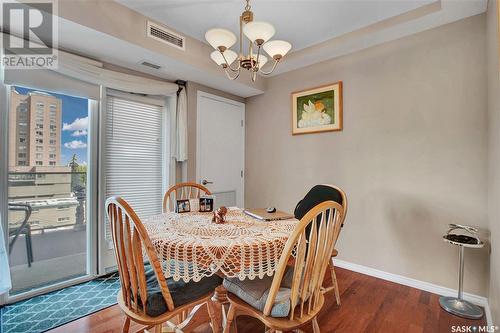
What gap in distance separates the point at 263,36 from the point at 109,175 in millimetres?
2130

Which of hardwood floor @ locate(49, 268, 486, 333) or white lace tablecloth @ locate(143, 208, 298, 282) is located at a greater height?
white lace tablecloth @ locate(143, 208, 298, 282)

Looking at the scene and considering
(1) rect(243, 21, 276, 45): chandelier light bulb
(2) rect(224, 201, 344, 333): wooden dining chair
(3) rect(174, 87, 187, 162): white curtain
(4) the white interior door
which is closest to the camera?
(2) rect(224, 201, 344, 333): wooden dining chair

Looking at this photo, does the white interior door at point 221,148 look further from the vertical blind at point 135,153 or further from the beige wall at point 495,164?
the beige wall at point 495,164

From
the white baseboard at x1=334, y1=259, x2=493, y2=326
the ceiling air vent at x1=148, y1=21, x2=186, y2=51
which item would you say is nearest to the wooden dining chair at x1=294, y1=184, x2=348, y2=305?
the white baseboard at x1=334, y1=259, x2=493, y2=326

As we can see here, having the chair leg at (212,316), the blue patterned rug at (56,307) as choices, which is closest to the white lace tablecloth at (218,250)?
the chair leg at (212,316)

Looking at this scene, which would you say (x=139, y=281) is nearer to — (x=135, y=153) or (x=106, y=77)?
(x=135, y=153)

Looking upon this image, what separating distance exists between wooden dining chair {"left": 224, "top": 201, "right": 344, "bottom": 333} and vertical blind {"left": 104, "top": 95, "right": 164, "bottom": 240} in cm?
198

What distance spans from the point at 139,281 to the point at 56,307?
1.51 meters

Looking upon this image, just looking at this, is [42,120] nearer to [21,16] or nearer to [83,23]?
[21,16]

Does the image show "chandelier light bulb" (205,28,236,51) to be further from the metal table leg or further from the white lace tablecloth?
the metal table leg

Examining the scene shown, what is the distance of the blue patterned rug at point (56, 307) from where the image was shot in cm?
175

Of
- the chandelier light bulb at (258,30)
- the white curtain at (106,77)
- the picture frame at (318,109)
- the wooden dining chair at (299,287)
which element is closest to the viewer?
the wooden dining chair at (299,287)

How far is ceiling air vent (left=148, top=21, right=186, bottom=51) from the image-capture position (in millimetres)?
2285

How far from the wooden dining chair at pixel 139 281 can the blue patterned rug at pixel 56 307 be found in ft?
3.16
